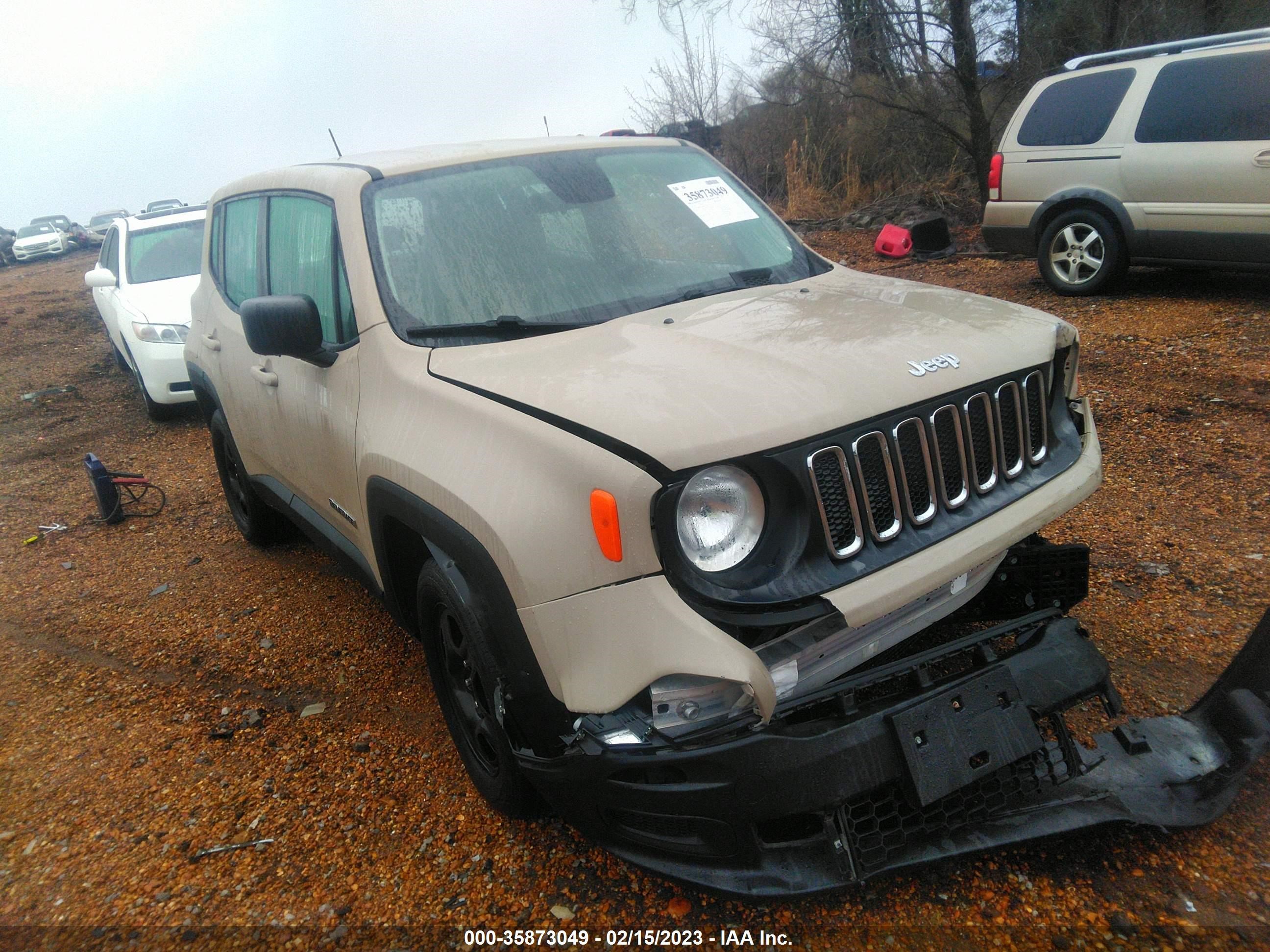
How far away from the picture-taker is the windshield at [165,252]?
8.38 m

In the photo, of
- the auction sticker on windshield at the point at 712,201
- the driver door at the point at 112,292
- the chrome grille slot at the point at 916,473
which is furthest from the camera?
the driver door at the point at 112,292

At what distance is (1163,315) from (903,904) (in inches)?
255

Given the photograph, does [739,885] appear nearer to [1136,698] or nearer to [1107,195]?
[1136,698]

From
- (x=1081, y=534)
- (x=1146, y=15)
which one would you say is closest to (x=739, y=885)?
(x=1081, y=534)

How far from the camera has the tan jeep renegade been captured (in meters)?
1.86

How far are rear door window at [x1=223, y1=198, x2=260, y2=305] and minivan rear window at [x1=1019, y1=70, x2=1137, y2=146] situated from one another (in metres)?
6.85

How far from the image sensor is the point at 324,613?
13.5ft

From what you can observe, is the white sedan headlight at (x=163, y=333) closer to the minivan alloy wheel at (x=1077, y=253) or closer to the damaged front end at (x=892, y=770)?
the damaged front end at (x=892, y=770)

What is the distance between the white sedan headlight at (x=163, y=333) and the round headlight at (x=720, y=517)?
710cm

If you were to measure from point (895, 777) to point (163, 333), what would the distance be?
25.0ft

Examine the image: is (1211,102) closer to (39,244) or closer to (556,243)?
(556,243)

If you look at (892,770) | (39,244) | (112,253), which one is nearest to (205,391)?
(892,770)

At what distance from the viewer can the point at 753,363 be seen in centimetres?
215

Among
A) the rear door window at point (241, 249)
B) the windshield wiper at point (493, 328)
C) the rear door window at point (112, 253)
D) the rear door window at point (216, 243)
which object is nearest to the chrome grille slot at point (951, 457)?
the windshield wiper at point (493, 328)
